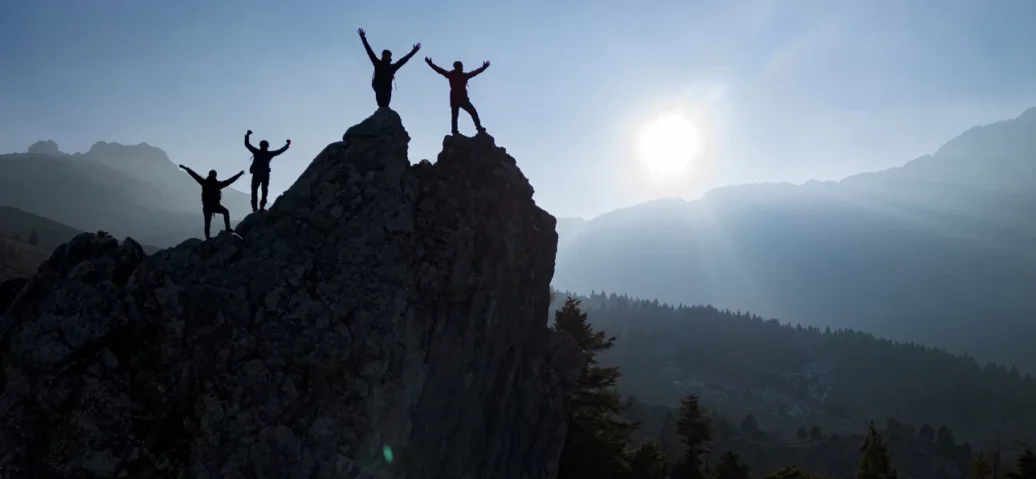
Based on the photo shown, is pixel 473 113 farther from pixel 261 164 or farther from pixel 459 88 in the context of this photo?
pixel 261 164

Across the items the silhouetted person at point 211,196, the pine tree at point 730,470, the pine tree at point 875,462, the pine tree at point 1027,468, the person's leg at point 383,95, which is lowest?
the pine tree at point 730,470

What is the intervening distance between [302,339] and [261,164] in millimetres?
7374

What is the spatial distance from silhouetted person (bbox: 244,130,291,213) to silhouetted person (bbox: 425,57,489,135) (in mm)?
6487

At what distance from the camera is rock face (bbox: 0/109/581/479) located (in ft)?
50.5

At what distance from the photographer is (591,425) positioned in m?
37.1

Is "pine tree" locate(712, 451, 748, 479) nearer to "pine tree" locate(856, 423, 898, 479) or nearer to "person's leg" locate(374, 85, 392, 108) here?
"pine tree" locate(856, 423, 898, 479)

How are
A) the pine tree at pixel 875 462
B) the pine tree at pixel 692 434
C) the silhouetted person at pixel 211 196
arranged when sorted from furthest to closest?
the pine tree at pixel 875 462 < the pine tree at pixel 692 434 < the silhouetted person at pixel 211 196

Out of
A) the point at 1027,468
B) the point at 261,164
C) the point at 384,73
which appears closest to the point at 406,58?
the point at 384,73

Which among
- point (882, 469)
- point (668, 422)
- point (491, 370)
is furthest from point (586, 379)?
point (668, 422)

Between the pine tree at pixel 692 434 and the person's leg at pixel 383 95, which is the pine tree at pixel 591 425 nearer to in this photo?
the pine tree at pixel 692 434

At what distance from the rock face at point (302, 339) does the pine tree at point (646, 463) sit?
1775cm

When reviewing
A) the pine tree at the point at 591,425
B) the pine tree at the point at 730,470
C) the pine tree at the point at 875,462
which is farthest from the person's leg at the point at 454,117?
the pine tree at the point at 875,462

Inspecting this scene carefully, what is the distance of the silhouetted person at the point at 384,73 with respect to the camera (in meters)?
21.3

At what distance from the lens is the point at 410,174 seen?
2148 cm
